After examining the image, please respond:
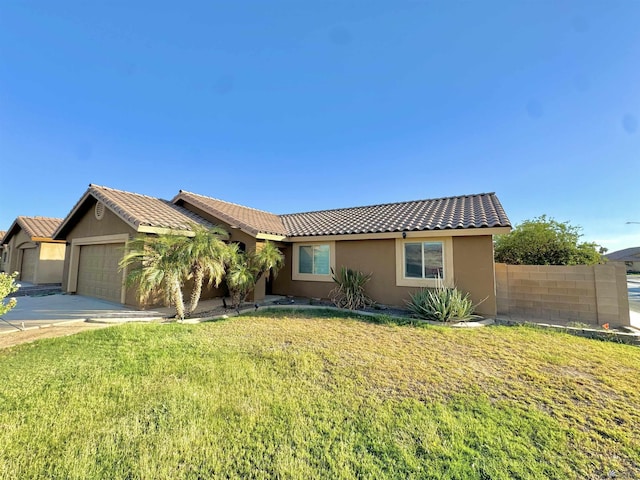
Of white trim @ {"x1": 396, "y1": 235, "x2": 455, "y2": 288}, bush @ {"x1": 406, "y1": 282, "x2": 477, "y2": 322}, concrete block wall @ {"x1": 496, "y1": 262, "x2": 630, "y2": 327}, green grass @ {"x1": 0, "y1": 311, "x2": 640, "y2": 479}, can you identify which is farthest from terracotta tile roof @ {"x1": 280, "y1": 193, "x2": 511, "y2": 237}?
green grass @ {"x1": 0, "y1": 311, "x2": 640, "y2": 479}

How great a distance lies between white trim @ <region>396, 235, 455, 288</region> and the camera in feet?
34.3

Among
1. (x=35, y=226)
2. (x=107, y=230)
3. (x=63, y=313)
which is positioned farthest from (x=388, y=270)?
(x=35, y=226)

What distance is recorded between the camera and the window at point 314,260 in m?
13.4

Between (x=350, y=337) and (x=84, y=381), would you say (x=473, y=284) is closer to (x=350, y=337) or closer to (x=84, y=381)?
(x=350, y=337)

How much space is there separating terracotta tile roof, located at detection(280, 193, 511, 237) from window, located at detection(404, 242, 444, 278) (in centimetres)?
91

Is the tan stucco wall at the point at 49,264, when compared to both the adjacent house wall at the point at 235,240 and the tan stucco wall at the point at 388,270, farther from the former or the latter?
the tan stucco wall at the point at 388,270

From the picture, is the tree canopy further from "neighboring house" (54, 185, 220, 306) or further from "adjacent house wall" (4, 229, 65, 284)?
"adjacent house wall" (4, 229, 65, 284)

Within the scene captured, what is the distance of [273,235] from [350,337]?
695cm

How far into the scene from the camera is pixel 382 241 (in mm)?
11930

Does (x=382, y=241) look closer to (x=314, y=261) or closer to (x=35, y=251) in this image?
(x=314, y=261)

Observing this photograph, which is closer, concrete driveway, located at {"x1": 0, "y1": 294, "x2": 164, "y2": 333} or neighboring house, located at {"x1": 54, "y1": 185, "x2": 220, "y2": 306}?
concrete driveway, located at {"x1": 0, "y1": 294, "x2": 164, "y2": 333}

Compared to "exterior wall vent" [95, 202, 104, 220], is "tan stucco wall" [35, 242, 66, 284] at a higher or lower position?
lower

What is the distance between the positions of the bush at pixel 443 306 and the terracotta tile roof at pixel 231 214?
24.0 feet

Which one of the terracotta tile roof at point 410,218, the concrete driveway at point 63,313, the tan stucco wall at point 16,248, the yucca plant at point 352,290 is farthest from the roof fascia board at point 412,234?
the tan stucco wall at point 16,248
